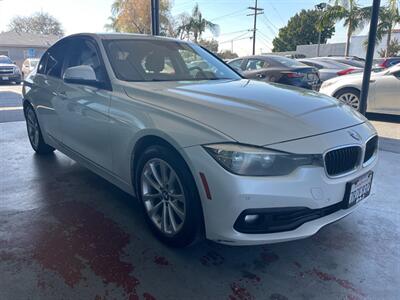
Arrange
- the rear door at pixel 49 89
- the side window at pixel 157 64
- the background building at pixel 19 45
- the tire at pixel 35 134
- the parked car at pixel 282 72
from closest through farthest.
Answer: the side window at pixel 157 64
the rear door at pixel 49 89
the tire at pixel 35 134
the parked car at pixel 282 72
the background building at pixel 19 45

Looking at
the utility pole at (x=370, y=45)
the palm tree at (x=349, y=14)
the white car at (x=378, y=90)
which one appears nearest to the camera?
the utility pole at (x=370, y=45)

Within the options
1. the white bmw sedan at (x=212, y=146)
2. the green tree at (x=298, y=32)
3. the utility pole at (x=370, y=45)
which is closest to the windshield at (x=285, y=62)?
the utility pole at (x=370, y=45)

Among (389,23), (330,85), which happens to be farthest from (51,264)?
(389,23)

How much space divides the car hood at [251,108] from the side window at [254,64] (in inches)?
258

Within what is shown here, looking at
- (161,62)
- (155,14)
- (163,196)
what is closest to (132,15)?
(155,14)

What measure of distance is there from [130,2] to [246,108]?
32.8 meters

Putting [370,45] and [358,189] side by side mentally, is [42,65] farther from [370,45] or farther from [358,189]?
[370,45]

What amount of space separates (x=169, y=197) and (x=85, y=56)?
1839mm

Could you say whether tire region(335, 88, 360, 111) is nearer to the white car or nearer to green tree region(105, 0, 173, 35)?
the white car

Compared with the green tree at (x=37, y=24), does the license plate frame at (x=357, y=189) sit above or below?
below

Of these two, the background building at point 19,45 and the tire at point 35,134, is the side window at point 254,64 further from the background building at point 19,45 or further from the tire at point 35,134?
the background building at point 19,45

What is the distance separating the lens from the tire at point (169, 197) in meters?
2.22

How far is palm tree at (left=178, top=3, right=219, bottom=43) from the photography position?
32.0 metres

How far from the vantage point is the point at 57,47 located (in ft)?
13.4
